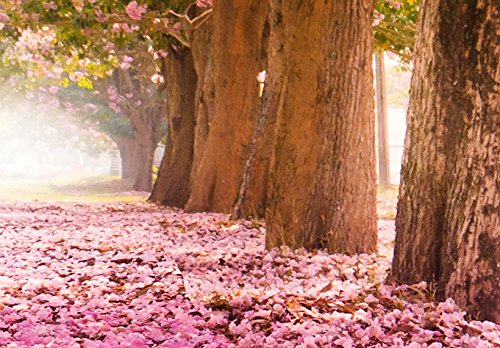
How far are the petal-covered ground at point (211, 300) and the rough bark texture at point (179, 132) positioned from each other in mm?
8320

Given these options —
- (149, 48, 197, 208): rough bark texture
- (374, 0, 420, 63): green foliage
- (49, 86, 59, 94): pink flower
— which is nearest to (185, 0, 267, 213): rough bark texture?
(149, 48, 197, 208): rough bark texture

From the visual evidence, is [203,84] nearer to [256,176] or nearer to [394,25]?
[394,25]

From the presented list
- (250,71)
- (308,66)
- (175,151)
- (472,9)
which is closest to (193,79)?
(175,151)

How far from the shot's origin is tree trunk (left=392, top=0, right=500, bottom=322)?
4.86 meters

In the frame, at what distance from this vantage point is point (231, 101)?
13953 millimetres

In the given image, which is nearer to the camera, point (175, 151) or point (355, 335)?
point (355, 335)

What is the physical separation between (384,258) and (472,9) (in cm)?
312

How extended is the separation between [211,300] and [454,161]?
80.0 inches

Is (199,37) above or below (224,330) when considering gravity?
above

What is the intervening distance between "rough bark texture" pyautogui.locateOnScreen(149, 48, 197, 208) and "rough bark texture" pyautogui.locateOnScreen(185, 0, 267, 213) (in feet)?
12.0

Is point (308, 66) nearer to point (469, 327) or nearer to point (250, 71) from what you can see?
point (469, 327)

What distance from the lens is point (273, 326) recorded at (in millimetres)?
4754

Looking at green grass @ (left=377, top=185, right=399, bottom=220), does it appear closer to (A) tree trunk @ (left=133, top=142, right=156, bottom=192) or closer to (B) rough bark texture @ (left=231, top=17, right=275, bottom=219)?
(B) rough bark texture @ (left=231, top=17, right=275, bottom=219)

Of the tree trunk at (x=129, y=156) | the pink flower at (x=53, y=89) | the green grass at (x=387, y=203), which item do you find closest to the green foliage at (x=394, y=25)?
the green grass at (x=387, y=203)
